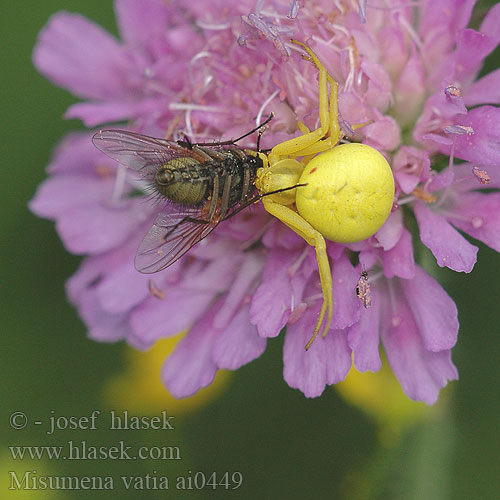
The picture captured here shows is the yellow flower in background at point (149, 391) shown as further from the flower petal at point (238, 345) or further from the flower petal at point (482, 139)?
the flower petal at point (482, 139)

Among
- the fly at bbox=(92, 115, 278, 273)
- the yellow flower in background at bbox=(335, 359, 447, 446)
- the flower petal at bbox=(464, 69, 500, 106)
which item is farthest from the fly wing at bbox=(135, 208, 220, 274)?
the yellow flower in background at bbox=(335, 359, 447, 446)

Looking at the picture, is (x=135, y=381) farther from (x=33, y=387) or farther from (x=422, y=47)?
(x=422, y=47)

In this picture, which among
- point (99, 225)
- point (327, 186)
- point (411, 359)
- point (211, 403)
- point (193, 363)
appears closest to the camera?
point (327, 186)

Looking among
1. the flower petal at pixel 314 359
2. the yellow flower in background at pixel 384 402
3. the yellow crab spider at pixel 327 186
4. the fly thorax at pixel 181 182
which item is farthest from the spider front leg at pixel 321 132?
the yellow flower in background at pixel 384 402

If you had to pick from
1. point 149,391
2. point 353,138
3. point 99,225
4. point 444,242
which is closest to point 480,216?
point 444,242

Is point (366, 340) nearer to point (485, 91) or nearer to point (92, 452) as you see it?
point (485, 91)

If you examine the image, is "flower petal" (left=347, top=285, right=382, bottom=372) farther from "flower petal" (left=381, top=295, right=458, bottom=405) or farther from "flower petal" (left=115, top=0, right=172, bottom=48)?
"flower petal" (left=115, top=0, right=172, bottom=48)
